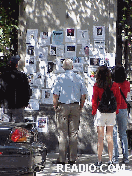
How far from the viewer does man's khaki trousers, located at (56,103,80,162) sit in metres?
8.37

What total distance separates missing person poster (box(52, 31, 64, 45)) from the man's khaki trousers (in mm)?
1954

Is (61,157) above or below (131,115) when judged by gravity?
below

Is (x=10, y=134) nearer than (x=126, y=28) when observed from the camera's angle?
Yes

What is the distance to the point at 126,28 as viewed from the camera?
33.6ft

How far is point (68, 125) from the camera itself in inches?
336

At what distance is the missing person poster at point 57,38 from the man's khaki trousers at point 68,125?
6.41 feet

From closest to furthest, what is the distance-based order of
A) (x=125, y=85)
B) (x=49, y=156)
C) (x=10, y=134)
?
(x=10, y=134) < (x=125, y=85) < (x=49, y=156)

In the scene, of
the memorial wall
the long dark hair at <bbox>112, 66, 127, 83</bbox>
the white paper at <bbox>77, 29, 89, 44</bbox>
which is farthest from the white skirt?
the white paper at <bbox>77, 29, 89, 44</bbox>

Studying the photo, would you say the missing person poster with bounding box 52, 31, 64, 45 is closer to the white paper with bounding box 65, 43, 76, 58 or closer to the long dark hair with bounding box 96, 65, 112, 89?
the white paper with bounding box 65, 43, 76, 58

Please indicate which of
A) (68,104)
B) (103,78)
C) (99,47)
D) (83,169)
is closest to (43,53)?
(99,47)

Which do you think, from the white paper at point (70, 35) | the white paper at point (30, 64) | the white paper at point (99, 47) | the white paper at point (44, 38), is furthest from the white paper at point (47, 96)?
the white paper at point (99, 47)

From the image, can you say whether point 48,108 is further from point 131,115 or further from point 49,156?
point 131,115

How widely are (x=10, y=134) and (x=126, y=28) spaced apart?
5137mm

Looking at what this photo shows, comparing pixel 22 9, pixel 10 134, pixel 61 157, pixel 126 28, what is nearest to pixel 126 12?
pixel 126 28
